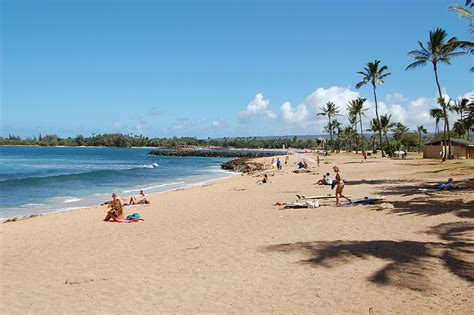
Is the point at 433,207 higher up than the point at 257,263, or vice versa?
the point at 433,207

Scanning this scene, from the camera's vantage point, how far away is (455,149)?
4309cm

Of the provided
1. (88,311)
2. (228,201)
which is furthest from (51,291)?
(228,201)

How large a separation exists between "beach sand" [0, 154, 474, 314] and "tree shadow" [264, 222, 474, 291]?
0.8 inches

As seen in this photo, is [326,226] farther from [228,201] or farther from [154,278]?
[228,201]

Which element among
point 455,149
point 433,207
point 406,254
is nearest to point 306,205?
point 433,207

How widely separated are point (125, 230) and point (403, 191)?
447 inches

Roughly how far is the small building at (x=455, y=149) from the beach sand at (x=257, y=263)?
31803 mm

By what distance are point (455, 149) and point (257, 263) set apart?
41.7 meters

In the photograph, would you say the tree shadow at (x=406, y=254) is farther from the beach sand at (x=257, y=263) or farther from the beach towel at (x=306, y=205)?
the beach towel at (x=306, y=205)

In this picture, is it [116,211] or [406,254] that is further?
[116,211]

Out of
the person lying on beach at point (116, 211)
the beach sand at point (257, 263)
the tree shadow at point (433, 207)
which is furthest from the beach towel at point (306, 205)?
the person lying on beach at point (116, 211)

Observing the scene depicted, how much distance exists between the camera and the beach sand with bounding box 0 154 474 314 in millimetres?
6066

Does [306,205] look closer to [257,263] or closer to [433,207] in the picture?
[433,207]

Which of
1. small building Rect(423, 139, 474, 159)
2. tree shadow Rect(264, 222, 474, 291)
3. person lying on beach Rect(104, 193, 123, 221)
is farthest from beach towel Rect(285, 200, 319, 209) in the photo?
small building Rect(423, 139, 474, 159)
